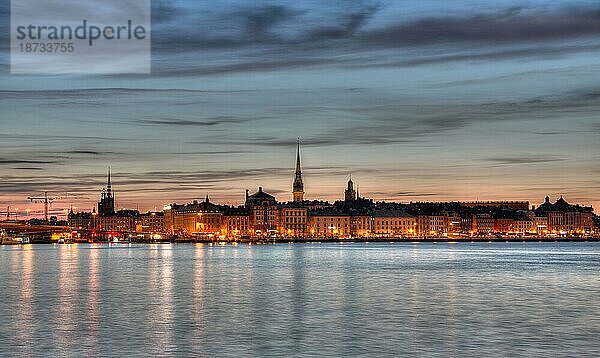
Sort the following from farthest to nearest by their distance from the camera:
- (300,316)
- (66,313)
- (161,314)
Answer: (66,313), (161,314), (300,316)

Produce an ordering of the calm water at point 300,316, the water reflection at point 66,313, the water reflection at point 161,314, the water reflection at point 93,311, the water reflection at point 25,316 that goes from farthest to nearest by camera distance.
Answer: the water reflection at point 93,311 → the water reflection at point 66,313 → the water reflection at point 161,314 → the water reflection at point 25,316 → the calm water at point 300,316

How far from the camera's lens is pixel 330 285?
50.5 m

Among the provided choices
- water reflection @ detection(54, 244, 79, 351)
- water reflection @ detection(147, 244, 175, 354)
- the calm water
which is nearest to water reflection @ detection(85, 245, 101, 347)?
the calm water

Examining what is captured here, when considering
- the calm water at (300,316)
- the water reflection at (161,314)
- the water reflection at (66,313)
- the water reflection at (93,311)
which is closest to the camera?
the calm water at (300,316)

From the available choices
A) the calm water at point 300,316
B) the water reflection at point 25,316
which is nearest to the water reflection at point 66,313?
the calm water at point 300,316

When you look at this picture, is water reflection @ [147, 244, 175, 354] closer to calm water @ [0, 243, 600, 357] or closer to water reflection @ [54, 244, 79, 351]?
calm water @ [0, 243, 600, 357]

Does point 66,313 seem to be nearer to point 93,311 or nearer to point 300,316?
point 93,311

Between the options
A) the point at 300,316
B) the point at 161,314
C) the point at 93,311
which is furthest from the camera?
the point at 93,311

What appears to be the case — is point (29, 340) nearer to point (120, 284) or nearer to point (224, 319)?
point (224, 319)

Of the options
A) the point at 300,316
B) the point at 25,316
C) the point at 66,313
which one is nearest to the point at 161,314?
the point at 66,313

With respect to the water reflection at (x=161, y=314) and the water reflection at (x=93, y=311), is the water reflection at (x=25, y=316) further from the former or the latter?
the water reflection at (x=161, y=314)

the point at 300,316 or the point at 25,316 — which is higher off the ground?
the point at 25,316

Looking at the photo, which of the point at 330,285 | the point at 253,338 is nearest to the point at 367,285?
the point at 330,285

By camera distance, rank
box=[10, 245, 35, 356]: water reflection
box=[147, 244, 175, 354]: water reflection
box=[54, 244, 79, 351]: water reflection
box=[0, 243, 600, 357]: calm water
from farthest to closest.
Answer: box=[54, 244, 79, 351]: water reflection
box=[147, 244, 175, 354]: water reflection
box=[10, 245, 35, 356]: water reflection
box=[0, 243, 600, 357]: calm water
